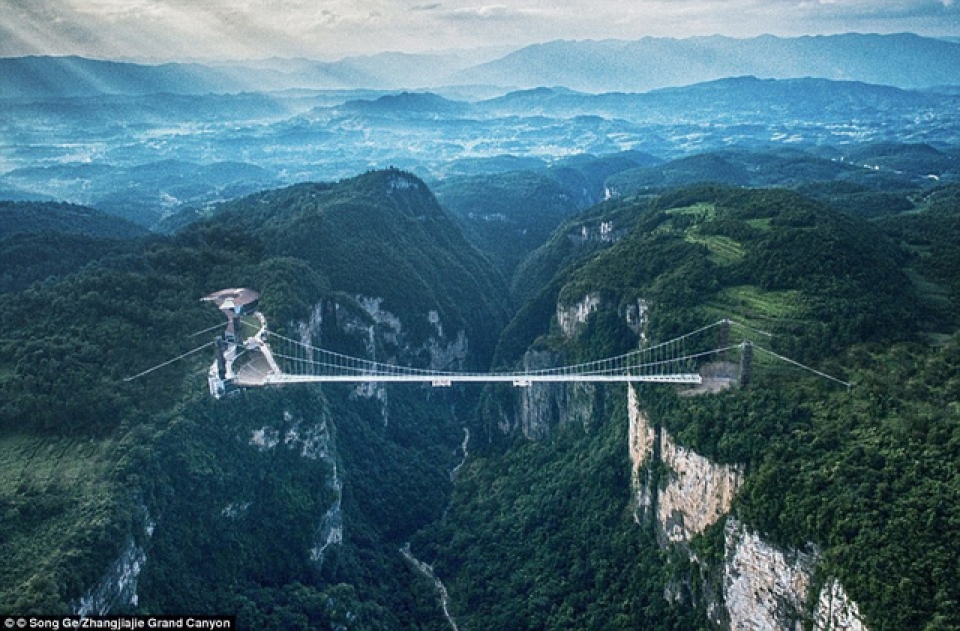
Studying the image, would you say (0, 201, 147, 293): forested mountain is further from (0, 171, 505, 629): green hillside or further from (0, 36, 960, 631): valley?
(0, 171, 505, 629): green hillside

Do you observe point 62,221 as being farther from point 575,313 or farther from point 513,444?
point 575,313

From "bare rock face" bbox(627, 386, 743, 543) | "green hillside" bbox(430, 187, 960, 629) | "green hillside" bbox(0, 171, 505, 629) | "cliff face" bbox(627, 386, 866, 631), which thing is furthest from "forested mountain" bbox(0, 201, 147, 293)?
"cliff face" bbox(627, 386, 866, 631)

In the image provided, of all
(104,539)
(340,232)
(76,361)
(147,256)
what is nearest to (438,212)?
(340,232)

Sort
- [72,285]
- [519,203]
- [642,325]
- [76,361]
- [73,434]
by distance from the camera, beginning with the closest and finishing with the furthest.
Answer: [73,434] < [76,361] < [72,285] < [642,325] < [519,203]

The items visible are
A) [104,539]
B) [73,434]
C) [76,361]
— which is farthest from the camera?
[76,361]

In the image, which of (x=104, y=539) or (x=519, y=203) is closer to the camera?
(x=104, y=539)

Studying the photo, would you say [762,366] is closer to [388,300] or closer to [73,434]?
[73,434]
